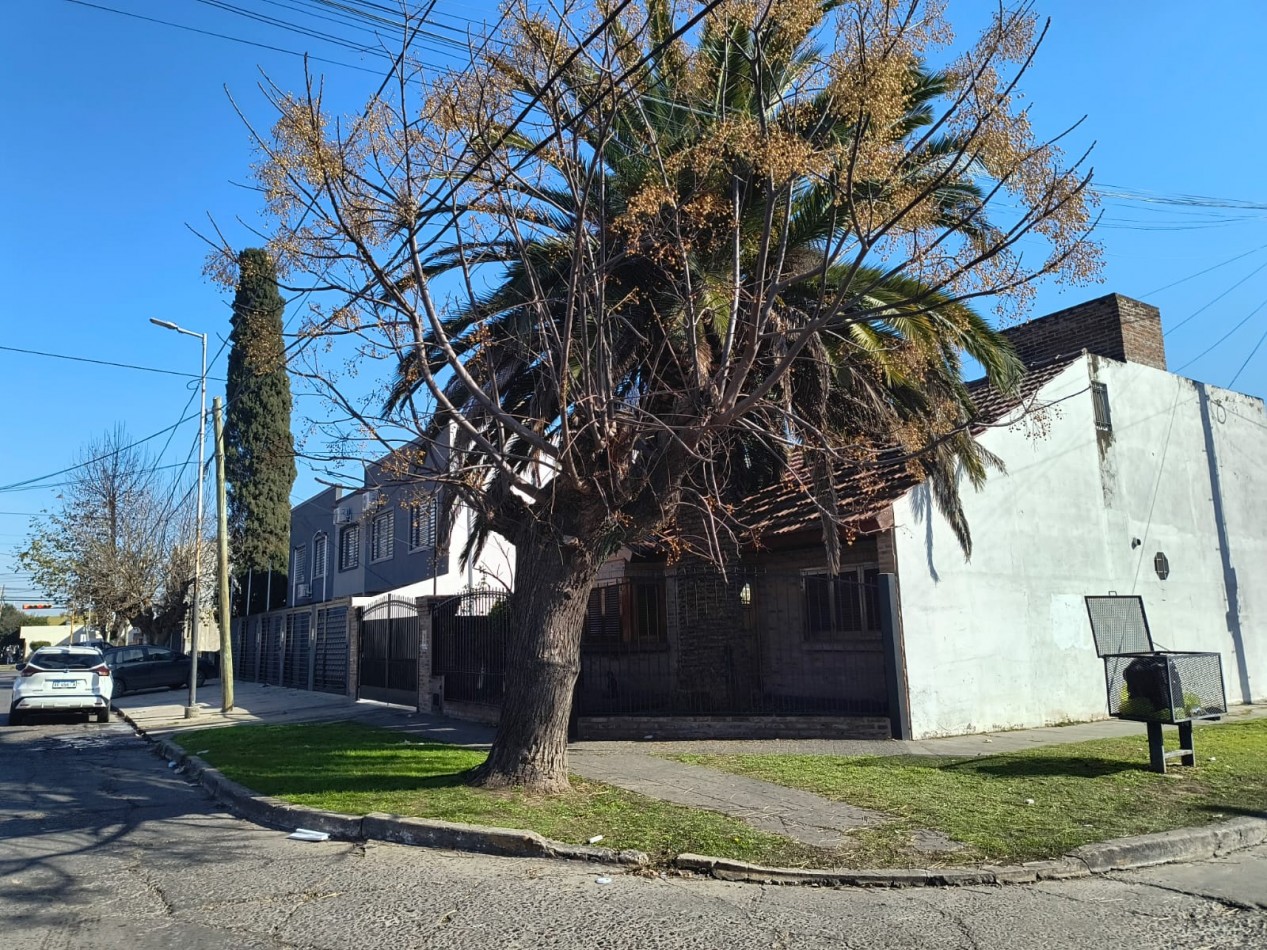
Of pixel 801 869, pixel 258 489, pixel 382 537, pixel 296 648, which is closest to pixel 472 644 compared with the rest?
pixel 801 869

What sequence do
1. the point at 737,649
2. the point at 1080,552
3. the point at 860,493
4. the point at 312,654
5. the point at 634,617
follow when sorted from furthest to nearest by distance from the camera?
the point at 312,654 → the point at 634,617 → the point at 1080,552 → the point at 737,649 → the point at 860,493

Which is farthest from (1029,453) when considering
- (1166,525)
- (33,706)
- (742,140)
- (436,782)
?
(33,706)

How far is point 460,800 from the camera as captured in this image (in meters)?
8.52

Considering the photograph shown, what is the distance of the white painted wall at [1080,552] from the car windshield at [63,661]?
53.9 ft

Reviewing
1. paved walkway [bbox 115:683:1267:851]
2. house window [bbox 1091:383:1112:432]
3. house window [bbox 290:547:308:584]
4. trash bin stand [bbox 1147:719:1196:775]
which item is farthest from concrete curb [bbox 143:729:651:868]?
house window [bbox 290:547:308:584]

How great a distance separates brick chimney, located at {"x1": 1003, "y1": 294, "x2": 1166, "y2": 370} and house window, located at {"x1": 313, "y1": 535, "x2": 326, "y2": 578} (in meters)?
25.4

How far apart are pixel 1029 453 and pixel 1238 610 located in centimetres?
707

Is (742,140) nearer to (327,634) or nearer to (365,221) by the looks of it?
(365,221)

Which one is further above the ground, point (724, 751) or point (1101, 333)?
point (1101, 333)

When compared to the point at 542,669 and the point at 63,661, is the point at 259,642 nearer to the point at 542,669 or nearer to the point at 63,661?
the point at 63,661

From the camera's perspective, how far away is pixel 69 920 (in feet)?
19.1

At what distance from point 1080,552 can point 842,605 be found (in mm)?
4366

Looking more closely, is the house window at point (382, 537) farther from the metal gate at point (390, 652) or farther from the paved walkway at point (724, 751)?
the paved walkway at point (724, 751)

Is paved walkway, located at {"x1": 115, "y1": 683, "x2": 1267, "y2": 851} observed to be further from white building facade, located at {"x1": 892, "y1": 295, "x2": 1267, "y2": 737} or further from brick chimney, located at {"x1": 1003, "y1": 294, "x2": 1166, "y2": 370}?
brick chimney, located at {"x1": 1003, "y1": 294, "x2": 1166, "y2": 370}
